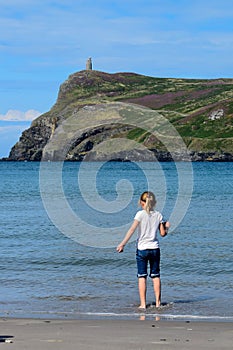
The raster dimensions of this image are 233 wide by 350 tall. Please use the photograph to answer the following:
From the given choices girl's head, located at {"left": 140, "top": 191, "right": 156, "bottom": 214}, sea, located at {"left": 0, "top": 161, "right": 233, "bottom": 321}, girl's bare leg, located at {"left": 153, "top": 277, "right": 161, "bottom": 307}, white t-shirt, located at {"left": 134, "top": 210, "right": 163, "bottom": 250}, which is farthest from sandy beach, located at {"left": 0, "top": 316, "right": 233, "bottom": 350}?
girl's head, located at {"left": 140, "top": 191, "right": 156, "bottom": 214}

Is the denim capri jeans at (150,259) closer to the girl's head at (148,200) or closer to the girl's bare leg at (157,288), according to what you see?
the girl's bare leg at (157,288)

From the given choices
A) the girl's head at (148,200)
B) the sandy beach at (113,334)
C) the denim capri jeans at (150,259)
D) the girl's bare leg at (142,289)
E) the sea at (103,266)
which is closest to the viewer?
the sandy beach at (113,334)

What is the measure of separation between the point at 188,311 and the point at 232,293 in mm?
2429

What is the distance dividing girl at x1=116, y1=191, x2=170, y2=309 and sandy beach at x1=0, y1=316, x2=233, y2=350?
5.69 feet

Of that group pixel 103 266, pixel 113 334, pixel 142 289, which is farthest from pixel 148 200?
Answer: pixel 103 266

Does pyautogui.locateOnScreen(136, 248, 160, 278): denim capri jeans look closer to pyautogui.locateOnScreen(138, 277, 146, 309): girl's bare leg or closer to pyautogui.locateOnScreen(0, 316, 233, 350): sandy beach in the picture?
pyautogui.locateOnScreen(138, 277, 146, 309): girl's bare leg

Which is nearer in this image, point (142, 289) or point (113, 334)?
point (113, 334)

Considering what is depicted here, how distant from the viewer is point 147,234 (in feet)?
45.8

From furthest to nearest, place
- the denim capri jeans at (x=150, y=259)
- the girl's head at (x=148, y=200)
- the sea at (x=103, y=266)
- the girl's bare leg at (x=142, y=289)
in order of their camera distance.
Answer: the sea at (x=103, y=266) → the girl's bare leg at (x=142, y=289) → the denim capri jeans at (x=150, y=259) → the girl's head at (x=148, y=200)

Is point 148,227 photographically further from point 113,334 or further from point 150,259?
point 113,334

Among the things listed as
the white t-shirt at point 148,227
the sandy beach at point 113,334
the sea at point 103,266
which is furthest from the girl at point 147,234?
the sandy beach at point 113,334

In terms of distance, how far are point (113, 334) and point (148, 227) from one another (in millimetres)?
3398

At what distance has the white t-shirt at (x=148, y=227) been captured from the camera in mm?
13914

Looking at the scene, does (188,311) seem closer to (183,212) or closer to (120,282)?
(120,282)
